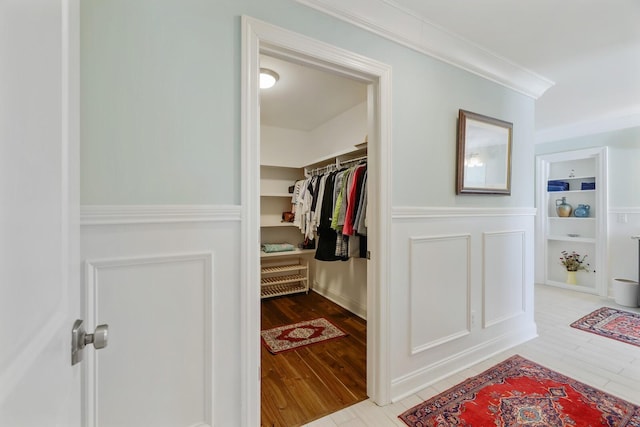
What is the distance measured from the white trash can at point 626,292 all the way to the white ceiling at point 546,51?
79.7 inches

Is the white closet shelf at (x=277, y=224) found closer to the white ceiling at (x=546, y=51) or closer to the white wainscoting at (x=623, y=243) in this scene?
the white ceiling at (x=546, y=51)

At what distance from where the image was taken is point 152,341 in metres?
1.10

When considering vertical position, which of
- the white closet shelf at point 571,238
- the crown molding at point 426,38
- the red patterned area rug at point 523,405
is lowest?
the red patterned area rug at point 523,405

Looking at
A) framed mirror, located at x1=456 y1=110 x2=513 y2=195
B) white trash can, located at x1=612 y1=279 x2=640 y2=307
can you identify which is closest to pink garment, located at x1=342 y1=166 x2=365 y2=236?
framed mirror, located at x1=456 y1=110 x2=513 y2=195

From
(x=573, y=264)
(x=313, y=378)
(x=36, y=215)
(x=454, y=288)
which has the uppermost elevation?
(x=36, y=215)

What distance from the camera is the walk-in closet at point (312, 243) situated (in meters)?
1.86

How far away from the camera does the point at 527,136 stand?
248 centimetres

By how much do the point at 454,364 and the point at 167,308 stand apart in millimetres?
1907

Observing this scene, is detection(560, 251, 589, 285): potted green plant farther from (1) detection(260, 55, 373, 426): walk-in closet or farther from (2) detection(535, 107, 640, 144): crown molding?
(1) detection(260, 55, 373, 426): walk-in closet

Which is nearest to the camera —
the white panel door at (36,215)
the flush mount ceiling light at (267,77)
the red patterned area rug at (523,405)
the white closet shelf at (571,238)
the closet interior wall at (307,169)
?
the white panel door at (36,215)

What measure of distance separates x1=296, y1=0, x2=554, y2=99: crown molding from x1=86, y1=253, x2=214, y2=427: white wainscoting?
1.43 meters

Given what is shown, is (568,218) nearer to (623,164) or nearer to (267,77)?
(623,164)

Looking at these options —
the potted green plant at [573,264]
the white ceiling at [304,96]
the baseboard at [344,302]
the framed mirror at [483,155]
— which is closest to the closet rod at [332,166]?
the white ceiling at [304,96]

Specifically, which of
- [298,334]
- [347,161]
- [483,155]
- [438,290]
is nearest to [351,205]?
Result: [347,161]
